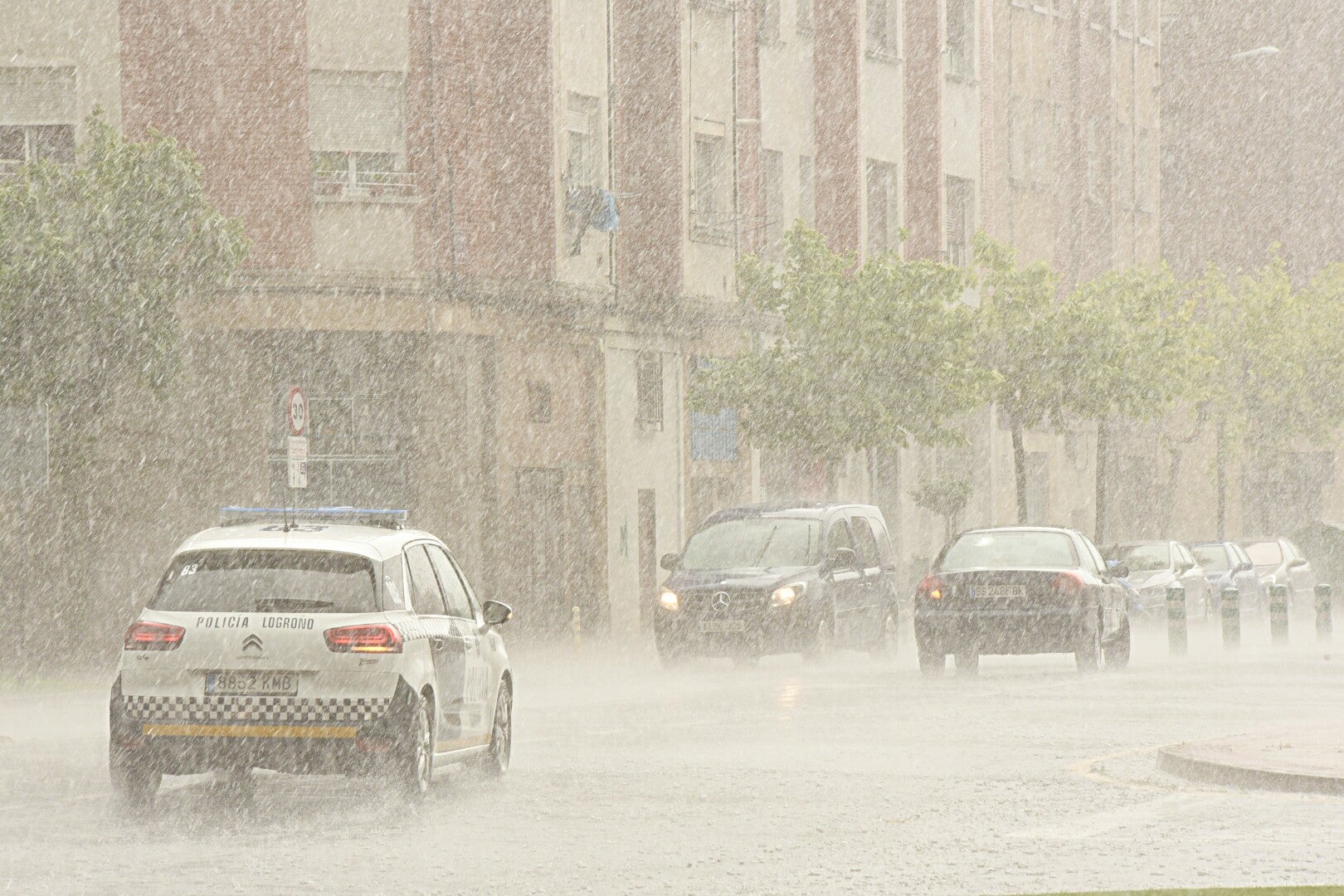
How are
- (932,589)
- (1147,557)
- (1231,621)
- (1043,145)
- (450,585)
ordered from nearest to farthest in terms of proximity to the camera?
(450,585) < (932,589) < (1231,621) < (1147,557) < (1043,145)

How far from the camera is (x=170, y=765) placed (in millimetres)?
12766

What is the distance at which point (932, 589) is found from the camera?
25.3 m

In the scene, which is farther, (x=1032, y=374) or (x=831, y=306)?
(x=1032, y=374)

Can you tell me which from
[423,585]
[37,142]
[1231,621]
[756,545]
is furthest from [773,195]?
[423,585]

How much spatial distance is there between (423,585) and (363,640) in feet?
3.81

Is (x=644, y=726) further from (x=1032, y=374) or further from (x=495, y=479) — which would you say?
(x=1032, y=374)

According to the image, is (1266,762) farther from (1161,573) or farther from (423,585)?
(1161,573)

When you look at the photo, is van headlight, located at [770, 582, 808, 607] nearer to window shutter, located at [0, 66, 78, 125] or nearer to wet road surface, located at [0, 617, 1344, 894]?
wet road surface, located at [0, 617, 1344, 894]

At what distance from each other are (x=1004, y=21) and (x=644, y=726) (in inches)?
1487

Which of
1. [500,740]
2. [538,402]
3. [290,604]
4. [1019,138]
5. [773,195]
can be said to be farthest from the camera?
[1019,138]

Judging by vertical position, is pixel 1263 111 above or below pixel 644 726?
above

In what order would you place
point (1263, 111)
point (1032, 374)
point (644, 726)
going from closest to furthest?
1. point (644, 726)
2. point (1032, 374)
3. point (1263, 111)

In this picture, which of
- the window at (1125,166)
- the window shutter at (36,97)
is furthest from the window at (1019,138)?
the window shutter at (36,97)

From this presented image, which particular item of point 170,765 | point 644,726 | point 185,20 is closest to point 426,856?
point 170,765
